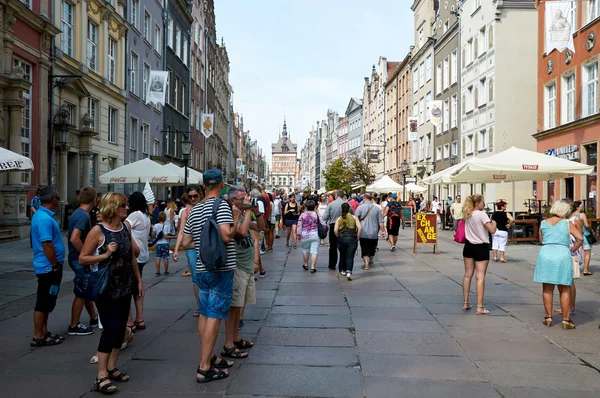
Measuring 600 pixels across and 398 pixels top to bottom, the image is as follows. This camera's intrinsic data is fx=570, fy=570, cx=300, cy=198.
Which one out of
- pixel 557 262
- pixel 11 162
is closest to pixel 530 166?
pixel 557 262

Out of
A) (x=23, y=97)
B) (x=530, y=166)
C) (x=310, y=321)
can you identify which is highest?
(x=23, y=97)

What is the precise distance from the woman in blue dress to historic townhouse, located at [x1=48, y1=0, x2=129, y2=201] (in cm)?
1659

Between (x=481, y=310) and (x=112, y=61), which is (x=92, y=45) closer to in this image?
(x=112, y=61)

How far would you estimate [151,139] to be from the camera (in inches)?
1299

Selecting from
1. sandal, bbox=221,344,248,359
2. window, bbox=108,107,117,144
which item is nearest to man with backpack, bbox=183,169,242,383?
sandal, bbox=221,344,248,359

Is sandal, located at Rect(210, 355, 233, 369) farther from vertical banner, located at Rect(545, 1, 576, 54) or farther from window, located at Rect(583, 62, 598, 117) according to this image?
window, located at Rect(583, 62, 598, 117)

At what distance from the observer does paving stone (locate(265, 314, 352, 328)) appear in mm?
7160

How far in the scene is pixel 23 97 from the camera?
17469mm

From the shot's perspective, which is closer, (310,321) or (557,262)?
(557,262)

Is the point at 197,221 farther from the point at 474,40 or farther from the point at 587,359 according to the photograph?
the point at 474,40

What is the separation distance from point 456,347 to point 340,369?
5.22 feet

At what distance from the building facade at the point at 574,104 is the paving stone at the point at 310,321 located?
1605 centimetres

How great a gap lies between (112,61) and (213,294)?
24.0 meters

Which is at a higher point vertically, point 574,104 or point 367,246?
point 574,104
